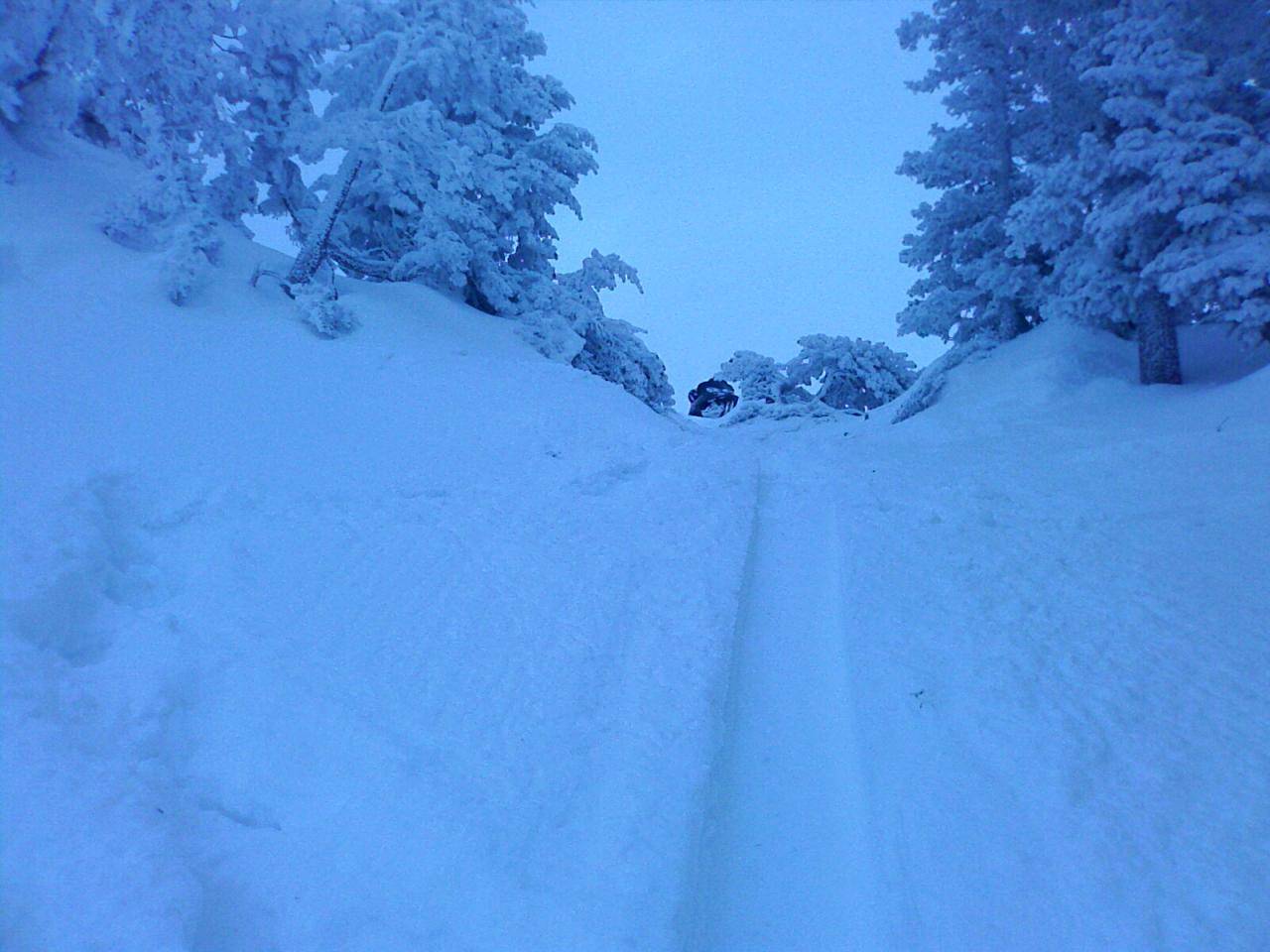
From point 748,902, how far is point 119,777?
107 inches

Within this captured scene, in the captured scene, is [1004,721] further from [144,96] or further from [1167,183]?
[144,96]

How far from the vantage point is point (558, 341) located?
16938 millimetres

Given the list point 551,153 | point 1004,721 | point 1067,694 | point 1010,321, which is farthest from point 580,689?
point 551,153

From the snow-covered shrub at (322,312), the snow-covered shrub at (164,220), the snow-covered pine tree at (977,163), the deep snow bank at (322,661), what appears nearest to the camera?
the deep snow bank at (322,661)

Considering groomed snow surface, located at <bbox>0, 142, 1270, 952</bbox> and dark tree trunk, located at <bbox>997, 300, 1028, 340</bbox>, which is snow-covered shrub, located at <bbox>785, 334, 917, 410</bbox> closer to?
dark tree trunk, located at <bbox>997, 300, 1028, 340</bbox>

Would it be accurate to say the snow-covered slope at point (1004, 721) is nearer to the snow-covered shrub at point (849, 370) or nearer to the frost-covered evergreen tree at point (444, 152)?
the frost-covered evergreen tree at point (444, 152)

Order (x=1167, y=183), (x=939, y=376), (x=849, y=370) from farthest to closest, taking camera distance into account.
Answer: (x=849, y=370) < (x=939, y=376) < (x=1167, y=183)

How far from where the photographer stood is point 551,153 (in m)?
17.9

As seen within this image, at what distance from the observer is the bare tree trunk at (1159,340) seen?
12375 mm

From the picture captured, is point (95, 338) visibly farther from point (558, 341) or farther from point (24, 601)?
point (558, 341)

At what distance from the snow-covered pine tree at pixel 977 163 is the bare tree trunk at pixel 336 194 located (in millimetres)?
10051

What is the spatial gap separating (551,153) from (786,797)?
664 inches

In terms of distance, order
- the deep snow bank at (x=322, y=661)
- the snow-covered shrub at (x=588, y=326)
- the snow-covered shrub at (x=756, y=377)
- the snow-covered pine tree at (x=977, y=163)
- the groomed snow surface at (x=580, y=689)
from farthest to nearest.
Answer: the snow-covered shrub at (x=756, y=377)
the snow-covered shrub at (x=588, y=326)
the snow-covered pine tree at (x=977, y=163)
the groomed snow surface at (x=580, y=689)
the deep snow bank at (x=322, y=661)

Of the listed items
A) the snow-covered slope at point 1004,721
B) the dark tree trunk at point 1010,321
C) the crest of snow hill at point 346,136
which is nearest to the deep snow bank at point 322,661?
the snow-covered slope at point 1004,721
